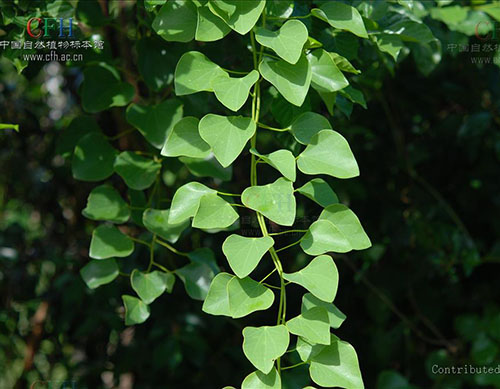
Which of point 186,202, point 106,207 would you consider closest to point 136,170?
point 106,207

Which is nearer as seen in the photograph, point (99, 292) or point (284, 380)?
point (284, 380)

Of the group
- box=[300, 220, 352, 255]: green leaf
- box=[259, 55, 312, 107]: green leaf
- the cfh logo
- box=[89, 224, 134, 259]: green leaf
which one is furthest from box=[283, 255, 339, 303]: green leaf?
the cfh logo

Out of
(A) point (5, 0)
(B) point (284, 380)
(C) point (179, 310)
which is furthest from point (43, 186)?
(B) point (284, 380)

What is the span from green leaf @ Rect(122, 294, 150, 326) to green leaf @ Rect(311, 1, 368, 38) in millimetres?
323

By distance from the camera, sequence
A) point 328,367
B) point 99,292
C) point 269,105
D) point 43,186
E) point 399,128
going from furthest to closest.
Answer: point 43,186 → point 399,128 → point 99,292 → point 269,105 → point 328,367

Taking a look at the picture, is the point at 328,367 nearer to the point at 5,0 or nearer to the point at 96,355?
the point at 5,0

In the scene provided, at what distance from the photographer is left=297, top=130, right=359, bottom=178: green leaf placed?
1.49 ft

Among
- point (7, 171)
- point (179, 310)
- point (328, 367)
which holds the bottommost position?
point (7, 171)

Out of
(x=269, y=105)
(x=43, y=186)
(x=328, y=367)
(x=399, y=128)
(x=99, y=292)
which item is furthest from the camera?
(x=43, y=186)

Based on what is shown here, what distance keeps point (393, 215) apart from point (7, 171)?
0.86 metres

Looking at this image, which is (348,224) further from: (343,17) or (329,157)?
(343,17)

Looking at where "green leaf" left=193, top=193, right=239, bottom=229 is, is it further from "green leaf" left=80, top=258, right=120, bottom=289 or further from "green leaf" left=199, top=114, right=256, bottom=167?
"green leaf" left=80, top=258, right=120, bottom=289

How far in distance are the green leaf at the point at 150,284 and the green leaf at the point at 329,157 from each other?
21 cm

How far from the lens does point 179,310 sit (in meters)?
1.00
